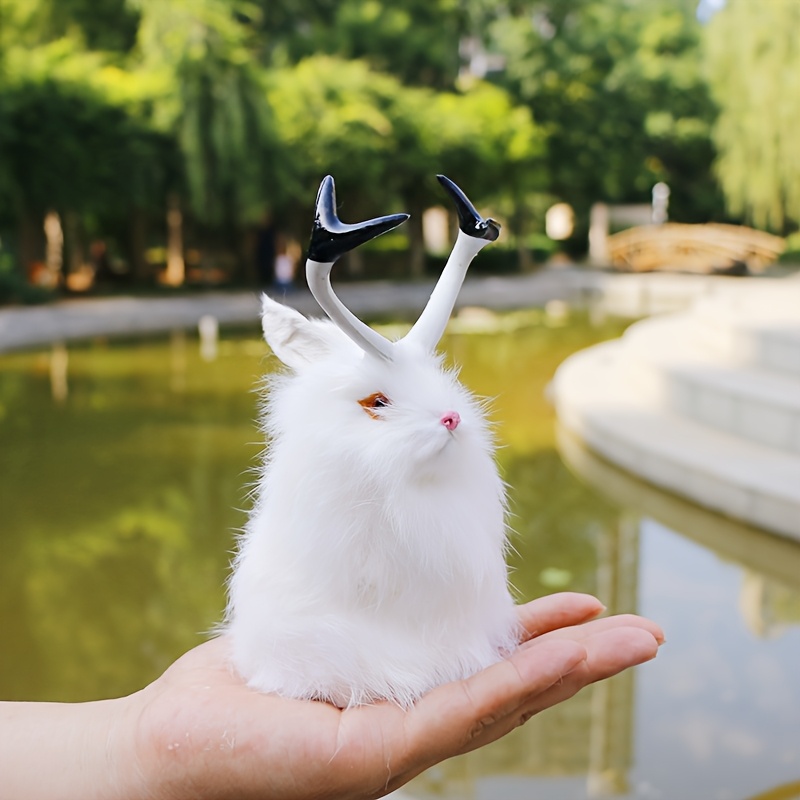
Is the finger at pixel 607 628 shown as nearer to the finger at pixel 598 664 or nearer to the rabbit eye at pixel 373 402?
the finger at pixel 598 664

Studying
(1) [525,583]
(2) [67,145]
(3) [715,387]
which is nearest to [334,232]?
(1) [525,583]

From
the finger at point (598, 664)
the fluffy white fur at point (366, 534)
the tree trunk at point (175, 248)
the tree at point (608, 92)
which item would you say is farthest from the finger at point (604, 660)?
the tree at point (608, 92)

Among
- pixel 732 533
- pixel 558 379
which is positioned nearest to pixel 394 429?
pixel 732 533

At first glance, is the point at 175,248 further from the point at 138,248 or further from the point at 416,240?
the point at 416,240

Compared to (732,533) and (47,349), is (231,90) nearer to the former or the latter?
(47,349)

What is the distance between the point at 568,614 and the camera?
2059 millimetres

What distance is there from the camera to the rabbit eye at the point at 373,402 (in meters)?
1.59

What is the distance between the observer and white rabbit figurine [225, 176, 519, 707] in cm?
158

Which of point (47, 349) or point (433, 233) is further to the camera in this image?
point (433, 233)

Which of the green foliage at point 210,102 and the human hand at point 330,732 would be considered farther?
the green foliage at point 210,102

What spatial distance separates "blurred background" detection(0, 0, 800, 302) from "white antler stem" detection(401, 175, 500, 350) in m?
15.9

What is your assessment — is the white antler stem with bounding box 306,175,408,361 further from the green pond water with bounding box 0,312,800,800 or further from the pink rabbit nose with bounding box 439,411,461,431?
the green pond water with bounding box 0,312,800,800

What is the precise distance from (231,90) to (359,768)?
1736 cm

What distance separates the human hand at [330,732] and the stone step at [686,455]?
360 centimetres
